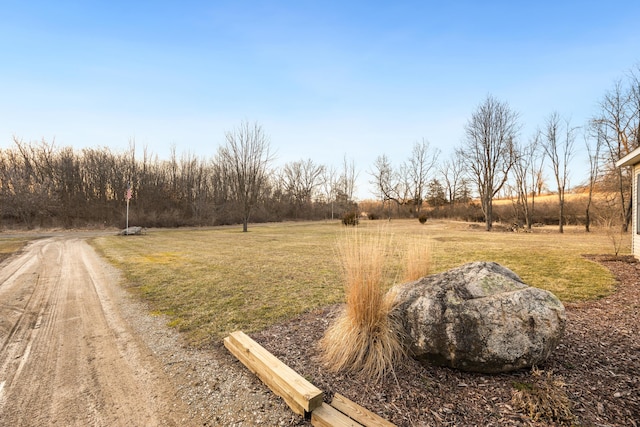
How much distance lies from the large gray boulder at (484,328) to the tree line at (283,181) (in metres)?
12.0

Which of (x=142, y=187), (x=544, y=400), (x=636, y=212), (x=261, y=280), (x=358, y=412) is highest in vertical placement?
(x=142, y=187)

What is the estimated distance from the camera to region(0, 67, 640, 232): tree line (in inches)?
→ 709

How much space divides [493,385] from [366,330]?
97 cm

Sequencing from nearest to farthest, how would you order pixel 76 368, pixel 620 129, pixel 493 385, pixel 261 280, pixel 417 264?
pixel 493 385 → pixel 76 368 → pixel 417 264 → pixel 261 280 → pixel 620 129

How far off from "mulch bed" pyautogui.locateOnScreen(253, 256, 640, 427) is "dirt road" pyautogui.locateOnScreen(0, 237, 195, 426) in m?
1.07

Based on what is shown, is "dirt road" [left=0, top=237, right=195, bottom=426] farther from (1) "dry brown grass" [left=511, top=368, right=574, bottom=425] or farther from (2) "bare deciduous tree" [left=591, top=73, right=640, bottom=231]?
(2) "bare deciduous tree" [left=591, top=73, right=640, bottom=231]

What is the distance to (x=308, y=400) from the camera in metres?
1.75

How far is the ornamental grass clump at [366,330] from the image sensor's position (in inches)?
87.8

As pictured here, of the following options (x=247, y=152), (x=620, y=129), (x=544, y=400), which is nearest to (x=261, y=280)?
(x=544, y=400)

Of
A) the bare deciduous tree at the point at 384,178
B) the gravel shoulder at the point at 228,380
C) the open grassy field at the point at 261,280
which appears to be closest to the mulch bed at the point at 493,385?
the gravel shoulder at the point at 228,380

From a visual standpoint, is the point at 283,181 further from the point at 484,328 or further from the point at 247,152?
the point at 484,328

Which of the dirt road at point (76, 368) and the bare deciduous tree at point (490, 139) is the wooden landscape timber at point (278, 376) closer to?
the dirt road at point (76, 368)

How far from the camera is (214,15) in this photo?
7906mm

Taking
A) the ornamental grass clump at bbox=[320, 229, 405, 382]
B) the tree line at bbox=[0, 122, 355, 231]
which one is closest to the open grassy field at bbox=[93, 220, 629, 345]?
the ornamental grass clump at bbox=[320, 229, 405, 382]
